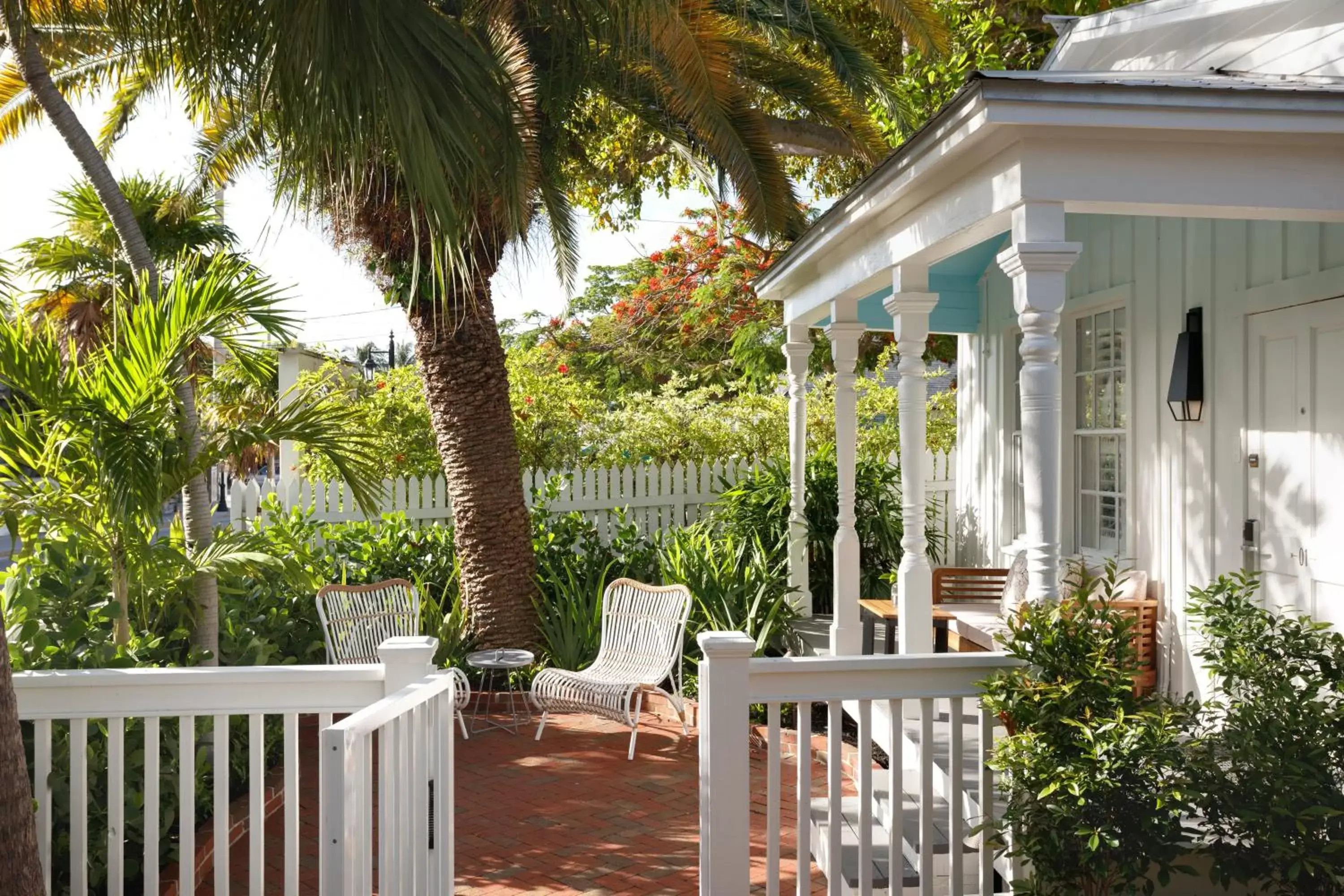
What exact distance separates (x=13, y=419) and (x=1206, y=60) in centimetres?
638

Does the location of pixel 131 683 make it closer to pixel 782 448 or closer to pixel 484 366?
pixel 484 366

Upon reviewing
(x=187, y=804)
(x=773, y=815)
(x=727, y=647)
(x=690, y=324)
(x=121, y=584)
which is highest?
(x=690, y=324)

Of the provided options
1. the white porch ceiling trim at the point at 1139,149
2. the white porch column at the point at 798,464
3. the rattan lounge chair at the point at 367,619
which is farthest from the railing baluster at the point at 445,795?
the white porch column at the point at 798,464

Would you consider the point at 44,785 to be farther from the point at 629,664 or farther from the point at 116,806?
the point at 629,664

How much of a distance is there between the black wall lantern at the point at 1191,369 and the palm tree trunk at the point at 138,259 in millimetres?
4965

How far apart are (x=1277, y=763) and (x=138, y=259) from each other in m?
5.97

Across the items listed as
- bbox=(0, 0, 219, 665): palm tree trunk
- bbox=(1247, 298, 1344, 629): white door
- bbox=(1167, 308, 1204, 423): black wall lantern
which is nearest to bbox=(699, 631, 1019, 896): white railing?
bbox=(1247, 298, 1344, 629): white door

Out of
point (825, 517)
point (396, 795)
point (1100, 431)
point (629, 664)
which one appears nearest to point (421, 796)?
point (396, 795)

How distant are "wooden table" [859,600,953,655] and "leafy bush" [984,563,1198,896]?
3.25 m

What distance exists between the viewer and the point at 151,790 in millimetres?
3842

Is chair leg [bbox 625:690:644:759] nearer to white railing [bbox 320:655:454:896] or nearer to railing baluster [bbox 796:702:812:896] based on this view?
white railing [bbox 320:655:454:896]

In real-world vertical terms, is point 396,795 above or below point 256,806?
above

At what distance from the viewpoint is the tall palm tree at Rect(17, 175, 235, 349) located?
12203 millimetres

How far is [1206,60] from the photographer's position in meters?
6.52
